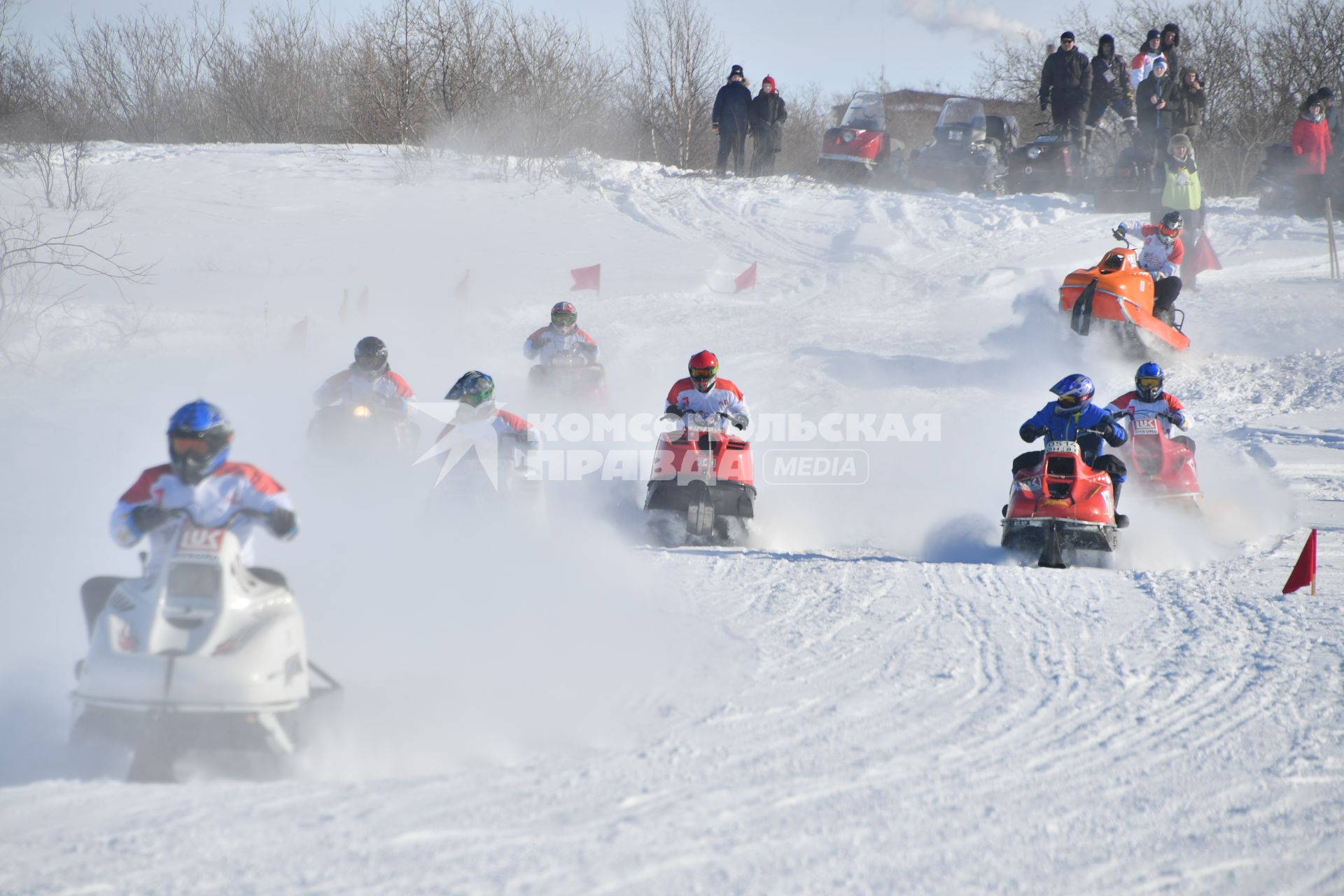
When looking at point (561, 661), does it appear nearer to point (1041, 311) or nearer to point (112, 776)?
point (112, 776)

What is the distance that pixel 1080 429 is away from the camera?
930 cm

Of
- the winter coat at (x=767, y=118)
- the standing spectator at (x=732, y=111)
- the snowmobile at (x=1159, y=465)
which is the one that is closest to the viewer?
the snowmobile at (x=1159, y=465)

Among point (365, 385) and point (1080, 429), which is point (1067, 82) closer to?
point (1080, 429)

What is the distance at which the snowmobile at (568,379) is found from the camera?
1329 centimetres

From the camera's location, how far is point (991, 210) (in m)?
22.0

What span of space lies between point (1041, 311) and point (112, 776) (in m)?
15.0

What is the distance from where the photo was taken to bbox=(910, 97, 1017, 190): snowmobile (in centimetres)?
2369

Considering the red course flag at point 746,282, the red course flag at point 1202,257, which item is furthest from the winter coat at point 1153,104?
the red course flag at point 746,282

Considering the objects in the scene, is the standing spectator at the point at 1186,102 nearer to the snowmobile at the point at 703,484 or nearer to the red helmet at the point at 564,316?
the red helmet at the point at 564,316

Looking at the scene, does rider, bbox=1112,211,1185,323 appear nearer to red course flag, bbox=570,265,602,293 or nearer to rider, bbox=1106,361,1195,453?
rider, bbox=1106,361,1195,453

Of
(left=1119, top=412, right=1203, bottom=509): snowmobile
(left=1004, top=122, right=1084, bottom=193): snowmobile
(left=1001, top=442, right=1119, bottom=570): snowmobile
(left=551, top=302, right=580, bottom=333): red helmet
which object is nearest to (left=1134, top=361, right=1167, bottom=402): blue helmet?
(left=1119, top=412, right=1203, bottom=509): snowmobile

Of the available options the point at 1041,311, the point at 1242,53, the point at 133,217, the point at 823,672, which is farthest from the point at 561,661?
the point at 1242,53

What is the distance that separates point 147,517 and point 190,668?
2.48 ft

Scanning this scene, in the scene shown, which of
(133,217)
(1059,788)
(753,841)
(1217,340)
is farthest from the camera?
(133,217)
